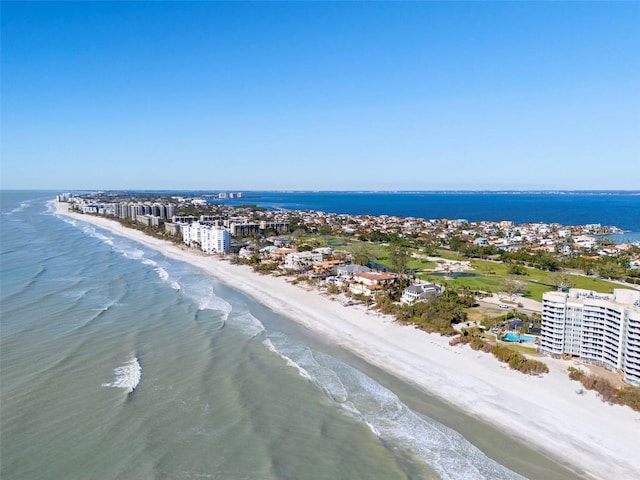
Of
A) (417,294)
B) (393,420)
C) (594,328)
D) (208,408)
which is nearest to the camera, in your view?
(393,420)

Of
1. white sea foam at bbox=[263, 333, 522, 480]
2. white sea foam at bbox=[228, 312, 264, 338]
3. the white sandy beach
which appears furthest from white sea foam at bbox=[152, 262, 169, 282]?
white sea foam at bbox=[263, 333, 522, 480]

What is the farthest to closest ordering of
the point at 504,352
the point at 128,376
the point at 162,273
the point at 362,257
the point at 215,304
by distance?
the point at 362,257 < the point at 162,273 < the point at 215,304 < the point at 504,352 < the point at 128,376

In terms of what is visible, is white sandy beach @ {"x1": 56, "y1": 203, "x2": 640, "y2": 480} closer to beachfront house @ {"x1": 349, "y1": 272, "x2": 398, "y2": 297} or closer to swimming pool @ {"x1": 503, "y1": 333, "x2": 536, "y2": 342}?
swimming pool @ {"x1": 503, "y1": 333, "x2": 536, "y2": 342}

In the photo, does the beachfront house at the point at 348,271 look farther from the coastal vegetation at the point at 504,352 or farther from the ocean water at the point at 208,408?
the coastal vegetation at the point at 504,352

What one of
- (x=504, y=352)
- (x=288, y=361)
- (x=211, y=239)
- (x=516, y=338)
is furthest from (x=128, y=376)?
(x=211, y=239)

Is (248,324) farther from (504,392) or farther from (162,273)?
(162,273)

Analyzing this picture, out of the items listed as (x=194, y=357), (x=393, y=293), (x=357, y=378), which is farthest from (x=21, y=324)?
(x=393, y=293)
